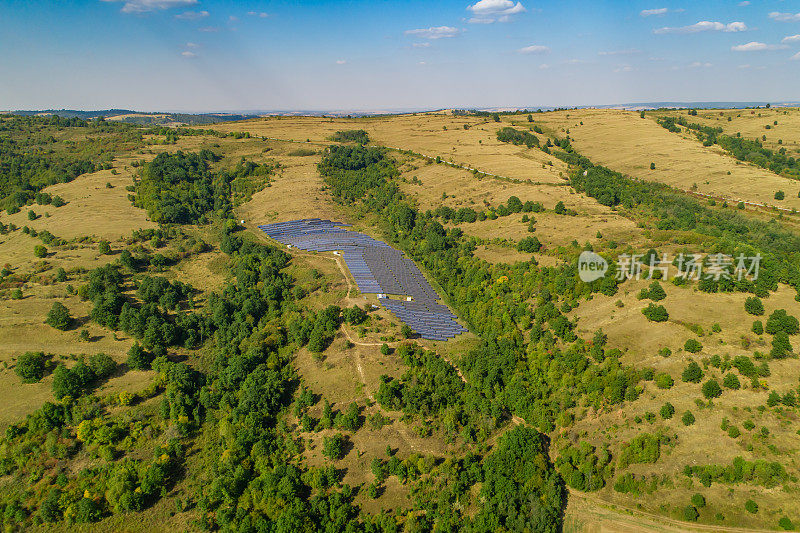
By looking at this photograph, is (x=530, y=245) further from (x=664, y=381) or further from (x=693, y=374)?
(x=693, y=374)

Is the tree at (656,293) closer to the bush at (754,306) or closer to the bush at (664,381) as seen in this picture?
the bush at (754,306)

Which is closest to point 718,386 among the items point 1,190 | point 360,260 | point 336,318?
point 336,318

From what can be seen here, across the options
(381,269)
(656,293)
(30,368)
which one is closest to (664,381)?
(656,293)

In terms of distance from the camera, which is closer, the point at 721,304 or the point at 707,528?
the point at 707,528

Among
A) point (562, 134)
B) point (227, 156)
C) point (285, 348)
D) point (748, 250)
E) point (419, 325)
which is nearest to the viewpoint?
point (748, 250)

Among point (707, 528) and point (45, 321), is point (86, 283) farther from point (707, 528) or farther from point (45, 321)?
point (707, 528)

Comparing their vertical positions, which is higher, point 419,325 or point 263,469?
point 419,325

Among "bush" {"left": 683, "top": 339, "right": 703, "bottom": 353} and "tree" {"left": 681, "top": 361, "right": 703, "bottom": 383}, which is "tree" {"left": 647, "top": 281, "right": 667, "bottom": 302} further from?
"tree" {"left": 681, "top": 361, "right": 703, "bottom": 383}
